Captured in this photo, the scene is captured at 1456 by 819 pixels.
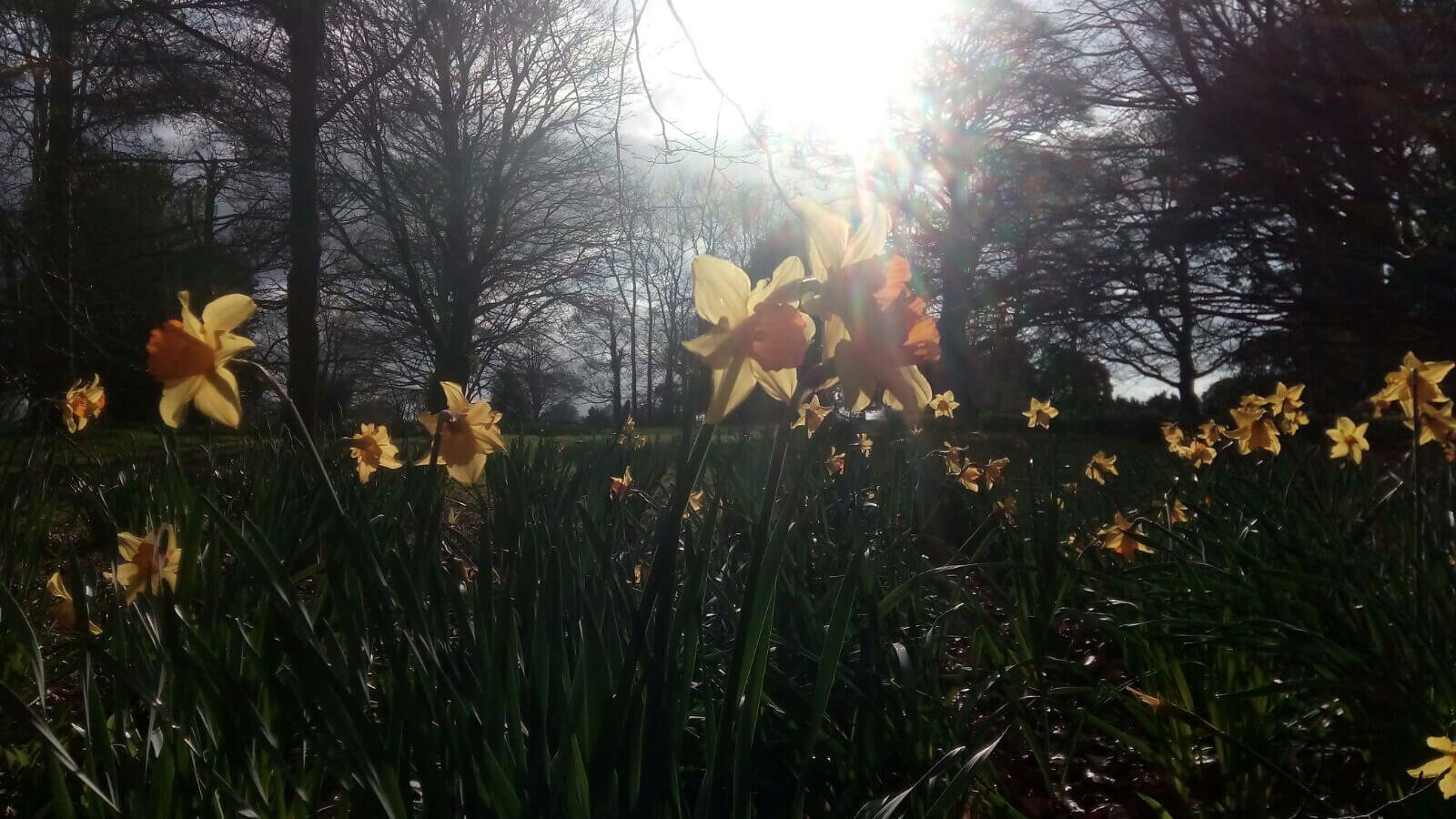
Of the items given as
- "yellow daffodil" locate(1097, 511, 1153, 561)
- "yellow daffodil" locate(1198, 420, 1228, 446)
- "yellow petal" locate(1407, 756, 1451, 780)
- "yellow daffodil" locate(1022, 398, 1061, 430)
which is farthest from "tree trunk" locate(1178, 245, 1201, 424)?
"yellow petal" locate(1407, 756, 1451, 780)

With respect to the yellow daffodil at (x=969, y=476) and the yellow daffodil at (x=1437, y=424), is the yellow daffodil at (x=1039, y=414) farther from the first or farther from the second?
the yellow daffodil at (x=1437, y=424)

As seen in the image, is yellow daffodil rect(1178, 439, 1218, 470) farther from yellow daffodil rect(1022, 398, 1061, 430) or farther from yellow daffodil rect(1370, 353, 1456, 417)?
yellow daffodil rect(1022, 398, 1061, 430)

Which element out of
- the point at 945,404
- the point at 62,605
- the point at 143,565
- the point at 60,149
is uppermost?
the point at 60,149

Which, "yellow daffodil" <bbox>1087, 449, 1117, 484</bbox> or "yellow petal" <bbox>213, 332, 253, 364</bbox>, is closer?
"yellow petal" <bbox>213, 332, 253, 364</bbox>

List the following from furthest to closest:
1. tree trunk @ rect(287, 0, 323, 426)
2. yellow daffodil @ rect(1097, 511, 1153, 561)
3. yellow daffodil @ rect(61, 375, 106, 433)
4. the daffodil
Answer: tree trunk @ rect(287, 0, 323, 426)
yellow daffodil @ rect(61, 375, 106, 433)
yellow daffodil @ rect(1097, 511, 1153, 561)
the daffodil

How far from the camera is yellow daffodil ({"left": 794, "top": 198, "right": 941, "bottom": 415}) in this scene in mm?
785

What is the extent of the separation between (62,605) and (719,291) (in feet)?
4.39

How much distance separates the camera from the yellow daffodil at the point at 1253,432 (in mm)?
2240

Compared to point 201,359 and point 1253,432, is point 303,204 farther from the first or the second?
point 1253,432

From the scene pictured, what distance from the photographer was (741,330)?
767 mm

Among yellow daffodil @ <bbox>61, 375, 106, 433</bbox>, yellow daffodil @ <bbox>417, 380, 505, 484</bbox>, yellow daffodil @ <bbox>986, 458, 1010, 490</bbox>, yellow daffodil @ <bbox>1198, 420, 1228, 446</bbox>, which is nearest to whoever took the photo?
yellow daffodil @ <bbox>417, 380, 505, 484</bbox>

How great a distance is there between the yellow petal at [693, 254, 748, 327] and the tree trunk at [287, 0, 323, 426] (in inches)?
215

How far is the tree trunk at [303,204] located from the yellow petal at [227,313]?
16.5 ft

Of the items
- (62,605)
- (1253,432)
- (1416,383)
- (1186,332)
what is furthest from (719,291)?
(1186,332)
